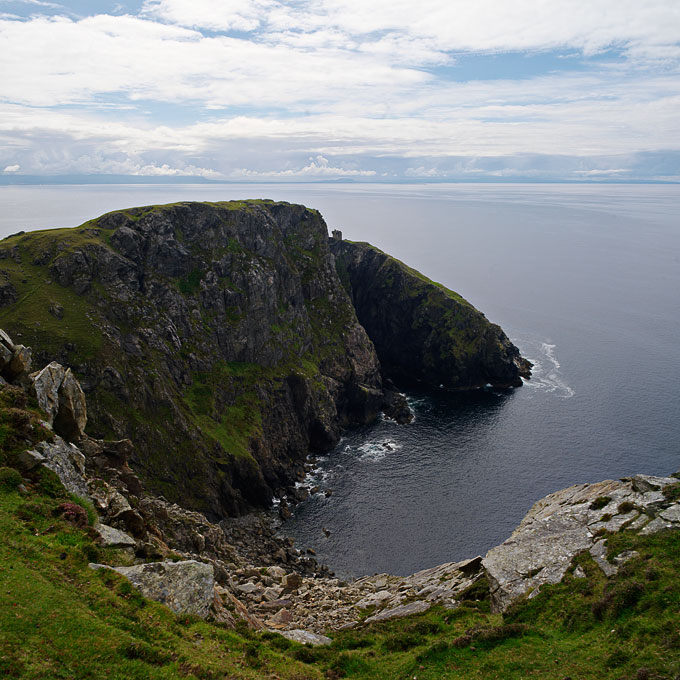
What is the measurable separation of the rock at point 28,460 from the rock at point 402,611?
27620 mm

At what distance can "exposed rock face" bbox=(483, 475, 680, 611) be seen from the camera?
3509 cm

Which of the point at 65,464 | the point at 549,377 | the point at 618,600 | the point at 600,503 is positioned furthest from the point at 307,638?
the point at 549,377

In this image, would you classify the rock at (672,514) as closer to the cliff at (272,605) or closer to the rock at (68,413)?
the cliff at (272,605)

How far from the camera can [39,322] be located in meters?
88.8

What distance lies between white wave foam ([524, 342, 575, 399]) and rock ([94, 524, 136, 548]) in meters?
129

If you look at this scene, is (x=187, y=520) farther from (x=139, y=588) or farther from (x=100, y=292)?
(x=100, y=292)

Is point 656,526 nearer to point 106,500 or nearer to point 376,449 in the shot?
point 106,500

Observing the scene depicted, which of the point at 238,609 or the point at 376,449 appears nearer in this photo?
the point at 238,609

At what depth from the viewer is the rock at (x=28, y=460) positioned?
105 feet

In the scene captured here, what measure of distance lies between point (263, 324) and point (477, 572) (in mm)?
92163

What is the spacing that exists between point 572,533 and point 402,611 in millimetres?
15039

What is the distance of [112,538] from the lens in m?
31.8

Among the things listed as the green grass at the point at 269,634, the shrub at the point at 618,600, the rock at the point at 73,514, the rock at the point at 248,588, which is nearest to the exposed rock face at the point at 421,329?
the rock at the point at 248,588

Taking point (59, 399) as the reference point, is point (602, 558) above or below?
below
